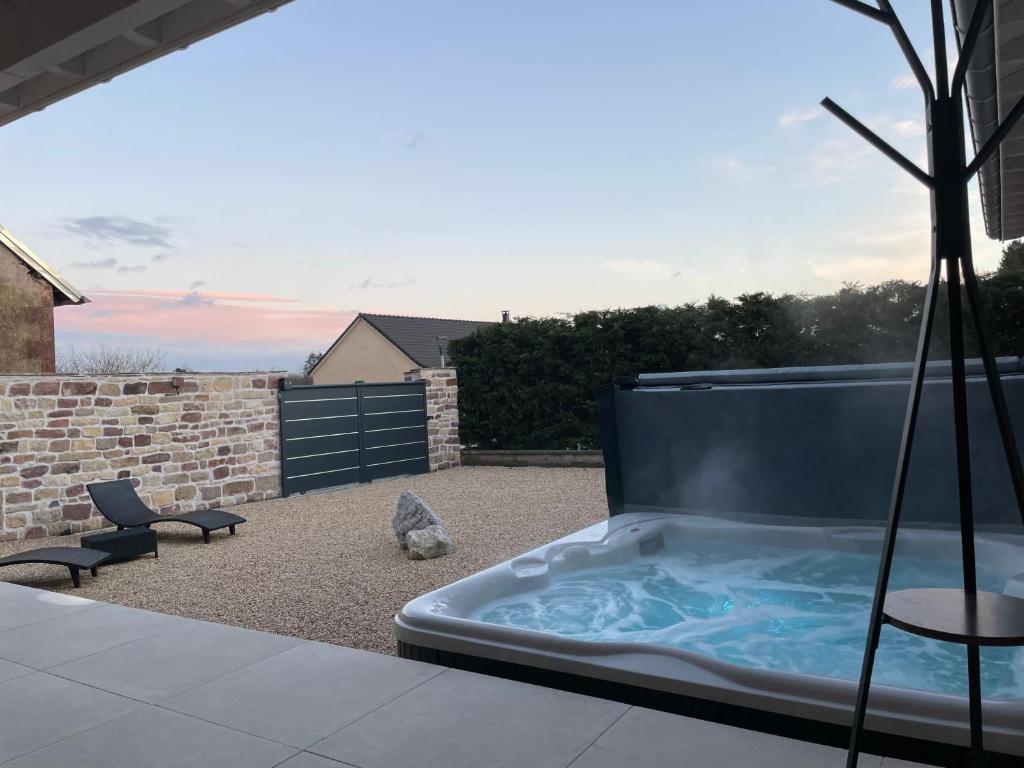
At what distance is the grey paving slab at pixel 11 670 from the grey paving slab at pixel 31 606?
671 millimetres

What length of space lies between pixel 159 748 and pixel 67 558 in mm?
3758

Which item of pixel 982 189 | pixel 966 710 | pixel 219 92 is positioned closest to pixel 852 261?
pixel 982 189

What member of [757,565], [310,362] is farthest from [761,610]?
[310,362]

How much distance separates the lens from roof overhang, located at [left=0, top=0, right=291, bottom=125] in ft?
8.38

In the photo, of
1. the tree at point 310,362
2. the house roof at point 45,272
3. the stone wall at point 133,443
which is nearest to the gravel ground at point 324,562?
the stone wall at point 133,443

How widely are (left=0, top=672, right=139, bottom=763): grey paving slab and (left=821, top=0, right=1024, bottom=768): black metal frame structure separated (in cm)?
255

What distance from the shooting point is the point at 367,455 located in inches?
430

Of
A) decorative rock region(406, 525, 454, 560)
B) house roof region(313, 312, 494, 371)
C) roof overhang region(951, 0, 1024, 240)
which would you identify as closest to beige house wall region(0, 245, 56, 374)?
house roof region(313, 312, 494, 371)

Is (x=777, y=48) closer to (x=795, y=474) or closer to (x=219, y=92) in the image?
(x=795, y=474)

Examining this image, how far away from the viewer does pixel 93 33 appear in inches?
103

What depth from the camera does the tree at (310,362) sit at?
24.3 m

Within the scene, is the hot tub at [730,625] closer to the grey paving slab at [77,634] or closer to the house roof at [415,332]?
the grey paving slab at [77,634]

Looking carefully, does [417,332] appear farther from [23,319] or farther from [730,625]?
[730,625]

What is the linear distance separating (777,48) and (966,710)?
773 cm
